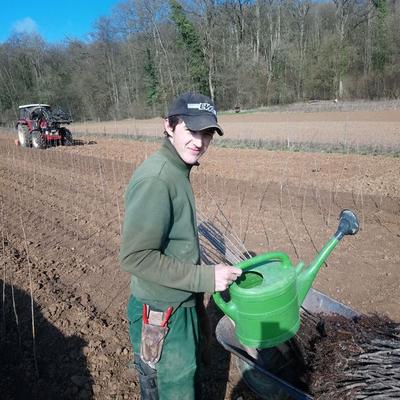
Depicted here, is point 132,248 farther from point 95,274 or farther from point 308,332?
point 95,274

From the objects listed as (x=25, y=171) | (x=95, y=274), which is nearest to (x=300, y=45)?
(x=25, y=171)

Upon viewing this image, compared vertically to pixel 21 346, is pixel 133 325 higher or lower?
higher

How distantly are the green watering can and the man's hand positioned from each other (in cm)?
12

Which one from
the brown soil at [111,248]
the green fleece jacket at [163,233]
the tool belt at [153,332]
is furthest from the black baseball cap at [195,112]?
the brown soil at [111,248]

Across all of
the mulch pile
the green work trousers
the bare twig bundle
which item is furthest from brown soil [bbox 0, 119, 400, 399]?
the green work trousers

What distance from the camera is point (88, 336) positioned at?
2.92 meters

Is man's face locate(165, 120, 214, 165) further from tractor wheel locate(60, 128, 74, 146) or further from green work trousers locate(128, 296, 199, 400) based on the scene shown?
tractor wheel locate(60, 128, 74, 146)

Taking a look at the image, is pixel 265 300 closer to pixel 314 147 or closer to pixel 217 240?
pixel 217 240

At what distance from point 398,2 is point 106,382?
144 feet

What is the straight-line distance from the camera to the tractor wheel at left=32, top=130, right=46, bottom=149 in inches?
503

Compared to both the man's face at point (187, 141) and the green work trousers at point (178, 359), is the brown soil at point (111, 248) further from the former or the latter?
the man's face at point (187, 141)

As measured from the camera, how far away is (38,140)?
12.8 metres

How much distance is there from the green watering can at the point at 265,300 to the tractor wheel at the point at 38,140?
1258cm

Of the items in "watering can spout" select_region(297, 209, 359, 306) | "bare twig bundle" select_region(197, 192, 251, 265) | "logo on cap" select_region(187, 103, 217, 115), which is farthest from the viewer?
"bare twig bundle" select_region(197, 192, 251, 265)
